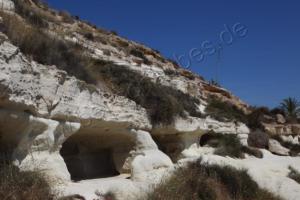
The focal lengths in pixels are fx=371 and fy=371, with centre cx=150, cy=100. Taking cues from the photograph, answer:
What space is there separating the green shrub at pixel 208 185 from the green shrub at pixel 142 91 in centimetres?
227

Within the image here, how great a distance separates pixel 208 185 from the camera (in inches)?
363

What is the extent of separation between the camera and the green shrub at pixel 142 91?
1218 cm

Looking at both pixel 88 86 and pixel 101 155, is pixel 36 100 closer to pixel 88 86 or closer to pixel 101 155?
pixel 88 86

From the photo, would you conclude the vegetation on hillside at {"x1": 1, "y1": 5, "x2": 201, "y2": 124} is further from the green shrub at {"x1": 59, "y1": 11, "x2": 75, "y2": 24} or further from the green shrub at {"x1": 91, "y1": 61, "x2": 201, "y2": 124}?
the green shrub at {"x1": 59, "y1": 11, "x2": 75, "y2": 24}

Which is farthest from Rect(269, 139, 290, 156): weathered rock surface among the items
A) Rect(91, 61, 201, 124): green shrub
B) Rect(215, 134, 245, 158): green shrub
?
Rect(91, 61, 201, 124): green shrub

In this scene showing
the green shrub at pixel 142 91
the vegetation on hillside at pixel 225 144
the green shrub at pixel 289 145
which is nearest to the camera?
the green shrub at pixel 142 91

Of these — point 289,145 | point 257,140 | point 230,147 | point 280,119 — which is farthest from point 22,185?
point 280,119

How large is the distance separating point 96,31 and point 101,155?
1953cm

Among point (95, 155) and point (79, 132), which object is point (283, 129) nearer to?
point (95, 155)

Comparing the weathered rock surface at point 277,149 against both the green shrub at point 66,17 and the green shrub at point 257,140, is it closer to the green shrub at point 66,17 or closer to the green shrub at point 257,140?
the green shrub at point 257,140

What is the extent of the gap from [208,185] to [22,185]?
463 cm

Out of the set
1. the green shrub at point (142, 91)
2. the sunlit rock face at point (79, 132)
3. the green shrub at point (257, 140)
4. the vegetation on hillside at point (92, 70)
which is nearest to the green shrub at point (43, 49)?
the vegetation on hillside at point (92, 70)

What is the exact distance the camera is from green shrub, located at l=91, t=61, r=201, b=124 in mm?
12180

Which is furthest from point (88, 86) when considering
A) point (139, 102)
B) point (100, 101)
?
point (139, 102)
